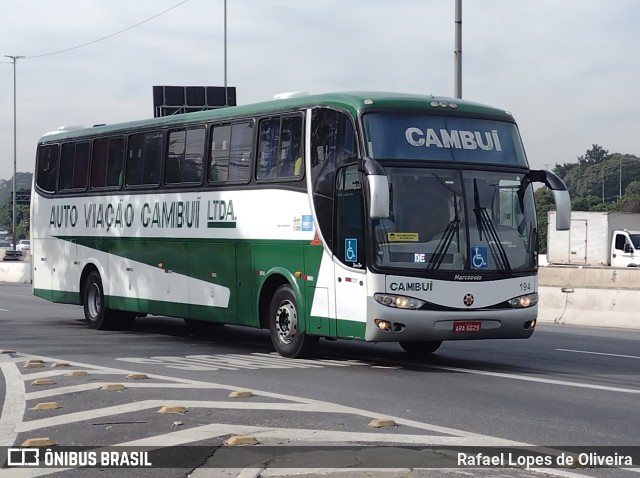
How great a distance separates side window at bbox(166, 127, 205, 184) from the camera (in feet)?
57.2

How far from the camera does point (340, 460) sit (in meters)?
7.92

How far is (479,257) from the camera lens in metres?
13.8

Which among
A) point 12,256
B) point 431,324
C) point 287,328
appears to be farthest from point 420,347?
point 12,256

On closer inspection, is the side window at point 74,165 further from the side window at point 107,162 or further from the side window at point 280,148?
the side window at point 280,148

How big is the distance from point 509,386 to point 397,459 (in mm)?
4766

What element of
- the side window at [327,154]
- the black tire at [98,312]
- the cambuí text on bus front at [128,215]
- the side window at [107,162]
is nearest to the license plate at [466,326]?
the side window at [327,154]

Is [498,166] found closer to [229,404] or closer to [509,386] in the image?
[509,386]

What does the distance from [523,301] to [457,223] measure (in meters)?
1.40

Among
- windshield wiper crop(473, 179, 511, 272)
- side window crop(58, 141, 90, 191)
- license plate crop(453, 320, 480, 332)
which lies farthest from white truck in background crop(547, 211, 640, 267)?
license plate crop(453, 320, 480, 332)

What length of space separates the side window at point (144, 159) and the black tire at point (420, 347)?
525cm

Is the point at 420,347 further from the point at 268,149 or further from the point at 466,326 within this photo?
the point at 268,149

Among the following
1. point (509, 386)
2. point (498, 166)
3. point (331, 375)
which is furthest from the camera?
point (498, 166)

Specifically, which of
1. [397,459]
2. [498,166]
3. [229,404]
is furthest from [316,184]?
[397,459]

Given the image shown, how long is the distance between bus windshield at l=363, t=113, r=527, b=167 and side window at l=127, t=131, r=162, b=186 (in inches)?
229
